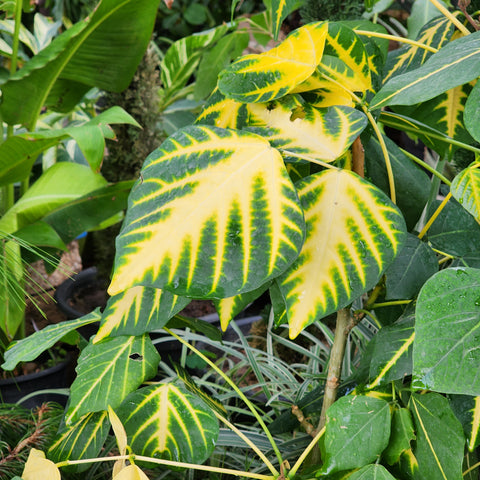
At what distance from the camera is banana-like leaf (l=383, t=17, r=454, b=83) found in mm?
679

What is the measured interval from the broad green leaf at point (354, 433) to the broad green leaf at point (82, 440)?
280 millimetres

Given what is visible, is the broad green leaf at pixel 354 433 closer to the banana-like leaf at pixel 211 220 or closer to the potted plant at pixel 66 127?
the banana-like leaf at pixel 211 220

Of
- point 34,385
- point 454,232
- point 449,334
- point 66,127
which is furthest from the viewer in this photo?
point 66,127

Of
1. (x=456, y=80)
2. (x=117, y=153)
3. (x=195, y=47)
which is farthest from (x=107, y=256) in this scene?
(x=456, y=80)

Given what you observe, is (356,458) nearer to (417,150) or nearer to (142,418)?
(142,418)

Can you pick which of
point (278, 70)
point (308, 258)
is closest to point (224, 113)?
point (278, 70)

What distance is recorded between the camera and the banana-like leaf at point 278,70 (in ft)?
1.58

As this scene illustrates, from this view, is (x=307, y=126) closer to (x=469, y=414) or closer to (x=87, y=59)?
(x=469, y=414)

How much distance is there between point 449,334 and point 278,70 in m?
0.28

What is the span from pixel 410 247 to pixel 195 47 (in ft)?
5.28

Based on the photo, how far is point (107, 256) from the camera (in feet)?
6.07

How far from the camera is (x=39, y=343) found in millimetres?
579

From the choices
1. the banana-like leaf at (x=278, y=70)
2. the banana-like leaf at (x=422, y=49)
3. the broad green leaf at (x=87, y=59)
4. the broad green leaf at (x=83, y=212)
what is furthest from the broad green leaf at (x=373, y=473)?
the broad green leaf at (x=87, y=59)

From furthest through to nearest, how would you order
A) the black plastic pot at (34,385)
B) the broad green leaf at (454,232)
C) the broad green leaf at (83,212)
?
the broad green leaf at (83,212), the black plastic pot at (34,385), the broad green leaf at (454,232)
